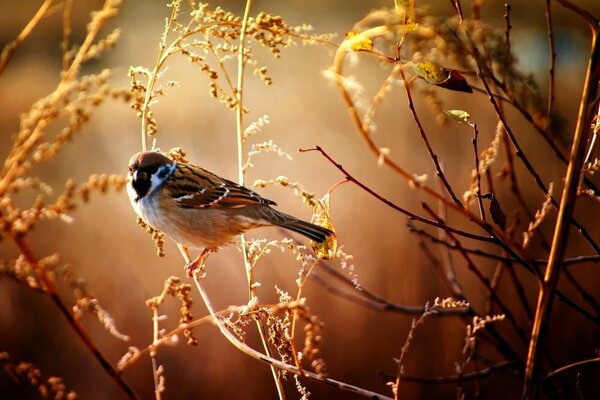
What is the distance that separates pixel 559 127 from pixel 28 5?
10.5 meters

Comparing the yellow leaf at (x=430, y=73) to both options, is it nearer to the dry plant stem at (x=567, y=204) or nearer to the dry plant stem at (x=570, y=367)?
the dry plant stem at (x=567, y=204)

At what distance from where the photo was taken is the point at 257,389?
393 centimetres

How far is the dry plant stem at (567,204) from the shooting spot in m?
0.68

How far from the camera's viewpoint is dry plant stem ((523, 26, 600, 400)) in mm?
685

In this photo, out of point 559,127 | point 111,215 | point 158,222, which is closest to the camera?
point 559,127

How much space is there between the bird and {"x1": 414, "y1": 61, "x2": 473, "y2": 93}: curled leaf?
38.8 inches

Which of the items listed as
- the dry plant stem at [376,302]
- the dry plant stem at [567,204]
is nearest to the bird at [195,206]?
the dry plant stem at [376,302]

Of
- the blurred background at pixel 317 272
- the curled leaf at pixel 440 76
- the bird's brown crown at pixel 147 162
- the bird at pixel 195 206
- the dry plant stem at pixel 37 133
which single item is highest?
the dry plant stem at pixel 37 133

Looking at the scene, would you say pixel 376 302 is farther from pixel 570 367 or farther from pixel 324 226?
pixel 570 367

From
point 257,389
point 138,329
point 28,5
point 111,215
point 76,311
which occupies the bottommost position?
point 257,389

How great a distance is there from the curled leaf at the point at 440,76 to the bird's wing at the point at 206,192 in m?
1.40

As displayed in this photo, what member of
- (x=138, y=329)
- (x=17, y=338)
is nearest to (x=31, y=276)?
(x=138, y=329)

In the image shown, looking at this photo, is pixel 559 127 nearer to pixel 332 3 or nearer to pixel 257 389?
pixel 257 389

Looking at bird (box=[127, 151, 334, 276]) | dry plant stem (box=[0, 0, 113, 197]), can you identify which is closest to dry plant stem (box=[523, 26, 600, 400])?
dry plant stem (box=[0, 0, 113, 197])
